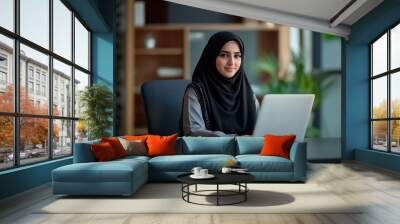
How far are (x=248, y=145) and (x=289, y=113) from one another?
977 mm

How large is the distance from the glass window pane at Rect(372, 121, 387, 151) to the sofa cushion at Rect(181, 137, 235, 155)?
339cm

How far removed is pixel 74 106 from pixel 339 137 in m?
5.30

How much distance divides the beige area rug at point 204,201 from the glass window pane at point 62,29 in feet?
9.06

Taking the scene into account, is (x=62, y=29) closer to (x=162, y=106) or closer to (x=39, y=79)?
(x=39, y=79)

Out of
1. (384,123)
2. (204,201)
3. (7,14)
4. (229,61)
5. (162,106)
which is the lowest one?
(204,201)

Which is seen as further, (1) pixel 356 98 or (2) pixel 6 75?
(1) pixel 356 98

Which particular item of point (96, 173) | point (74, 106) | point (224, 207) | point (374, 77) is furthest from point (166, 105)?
point (374, 77)

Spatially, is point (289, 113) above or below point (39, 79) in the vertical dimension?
below

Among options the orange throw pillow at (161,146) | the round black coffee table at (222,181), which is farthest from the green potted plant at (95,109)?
the round black coffee table at (222,181)

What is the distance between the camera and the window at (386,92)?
7461mm

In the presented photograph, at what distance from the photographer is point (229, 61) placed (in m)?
7.73

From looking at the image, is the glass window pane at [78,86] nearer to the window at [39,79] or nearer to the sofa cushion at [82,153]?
the window at [39,79]

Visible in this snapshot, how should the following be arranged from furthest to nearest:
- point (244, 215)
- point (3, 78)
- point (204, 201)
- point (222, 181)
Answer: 1. point (3, 78)
2. point (204, 201)
3. point (222, 181)
4. point (244, 215)

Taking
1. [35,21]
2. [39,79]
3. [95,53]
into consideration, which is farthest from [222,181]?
[95,53]
